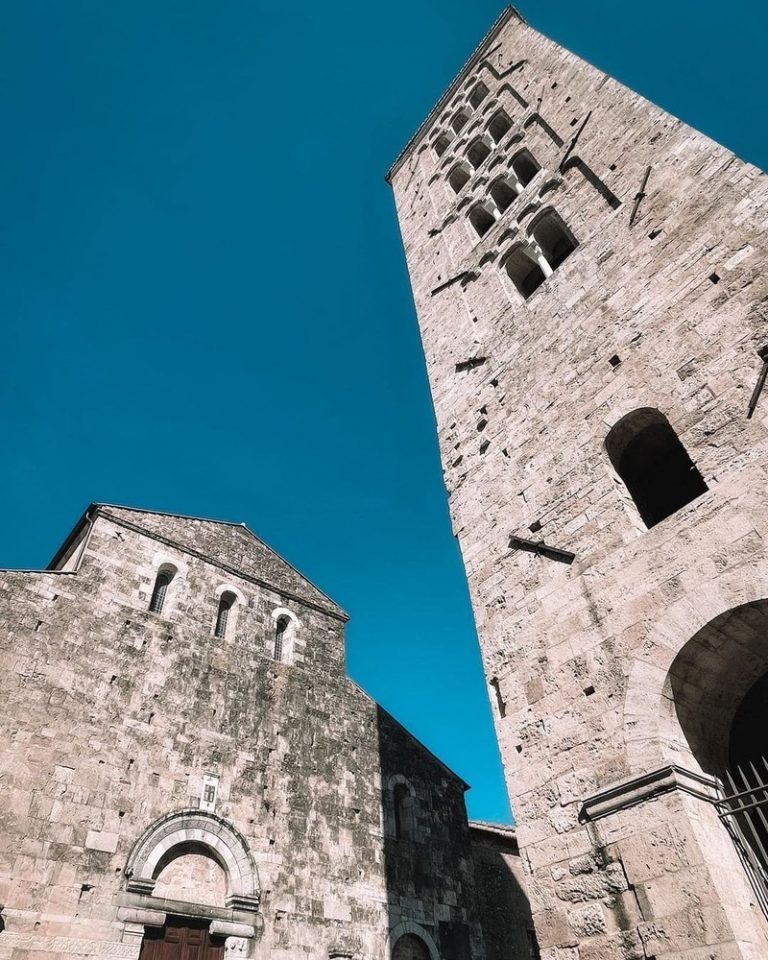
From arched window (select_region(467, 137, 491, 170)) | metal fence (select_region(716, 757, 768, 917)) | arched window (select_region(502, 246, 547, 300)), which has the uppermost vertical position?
arched window (select_region(467, 137, 491, 170))

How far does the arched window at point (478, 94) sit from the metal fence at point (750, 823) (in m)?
15.9

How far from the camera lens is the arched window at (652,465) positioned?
6773mm

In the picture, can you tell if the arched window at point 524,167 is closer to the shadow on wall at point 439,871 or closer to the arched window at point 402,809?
the shadow on wall at point 439,871

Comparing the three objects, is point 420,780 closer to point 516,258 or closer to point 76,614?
point 76,614

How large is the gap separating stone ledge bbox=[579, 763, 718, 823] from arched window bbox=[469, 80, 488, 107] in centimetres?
1583

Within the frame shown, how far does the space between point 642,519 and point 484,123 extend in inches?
463

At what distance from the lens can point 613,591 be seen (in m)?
5.86

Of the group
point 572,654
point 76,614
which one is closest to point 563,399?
point 572,654

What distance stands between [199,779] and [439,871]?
528 cm

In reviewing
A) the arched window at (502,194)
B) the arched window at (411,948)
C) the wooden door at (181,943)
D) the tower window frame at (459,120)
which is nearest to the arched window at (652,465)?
the arched window at (502,194)

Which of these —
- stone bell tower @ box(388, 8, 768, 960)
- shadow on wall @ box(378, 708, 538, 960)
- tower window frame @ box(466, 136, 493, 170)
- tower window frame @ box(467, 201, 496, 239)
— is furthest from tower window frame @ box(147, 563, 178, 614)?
tower window frame @ box(466, 136, 493, 170)

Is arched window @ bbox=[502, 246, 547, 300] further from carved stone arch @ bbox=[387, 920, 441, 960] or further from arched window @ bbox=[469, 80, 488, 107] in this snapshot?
carved stone arch @ bbox=[387, 920, 441, 960]

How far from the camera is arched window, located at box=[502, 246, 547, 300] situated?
10711 mm

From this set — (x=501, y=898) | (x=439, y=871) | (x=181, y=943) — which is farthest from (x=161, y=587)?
(x=501, y=898)
